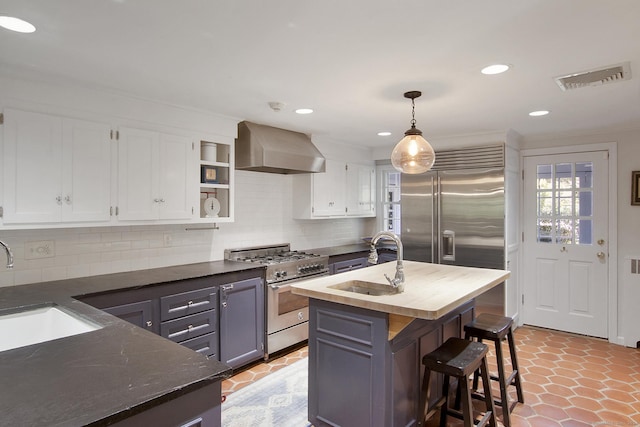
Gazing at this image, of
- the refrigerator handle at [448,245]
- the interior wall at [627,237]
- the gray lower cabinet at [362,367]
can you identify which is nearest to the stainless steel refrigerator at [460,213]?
the refrigerator handle at [448,245]

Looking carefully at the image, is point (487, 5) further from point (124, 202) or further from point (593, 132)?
point (593, 132)

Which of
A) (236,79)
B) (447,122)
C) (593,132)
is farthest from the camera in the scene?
(593,132)

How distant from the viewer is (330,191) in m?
4.87

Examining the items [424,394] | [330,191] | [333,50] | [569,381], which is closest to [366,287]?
[424,394]

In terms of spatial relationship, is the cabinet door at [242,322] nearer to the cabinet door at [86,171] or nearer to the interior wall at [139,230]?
the interior wall at [139,230]

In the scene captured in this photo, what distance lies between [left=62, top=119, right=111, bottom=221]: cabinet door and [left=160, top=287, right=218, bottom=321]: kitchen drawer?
78 cm

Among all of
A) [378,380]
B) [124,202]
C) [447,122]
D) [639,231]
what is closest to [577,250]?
[639,231]

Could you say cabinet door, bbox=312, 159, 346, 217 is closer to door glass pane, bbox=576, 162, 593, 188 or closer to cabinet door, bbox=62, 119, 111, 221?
cabinet door, bbox=62, 119, 111, 221

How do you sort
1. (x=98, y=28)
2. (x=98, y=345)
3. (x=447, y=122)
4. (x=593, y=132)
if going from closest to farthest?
(x=98, y=345) < (x=98, y=28) < (x=447, y=122) < (x=593, y=132)

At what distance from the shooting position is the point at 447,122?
3.98 metres

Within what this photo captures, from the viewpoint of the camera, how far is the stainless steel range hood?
12.2 ft

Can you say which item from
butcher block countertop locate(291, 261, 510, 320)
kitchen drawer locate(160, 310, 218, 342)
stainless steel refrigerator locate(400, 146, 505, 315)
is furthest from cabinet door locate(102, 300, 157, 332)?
stainless steel refrigerator locate(400, 146, 505, 315)

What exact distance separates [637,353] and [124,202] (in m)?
5.17

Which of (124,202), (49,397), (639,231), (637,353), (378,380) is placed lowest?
(637,353)
